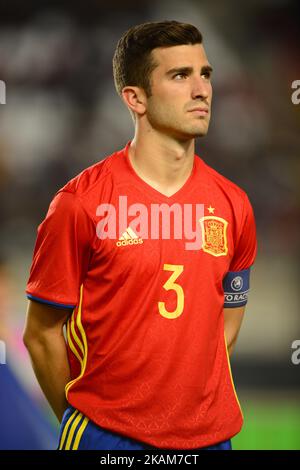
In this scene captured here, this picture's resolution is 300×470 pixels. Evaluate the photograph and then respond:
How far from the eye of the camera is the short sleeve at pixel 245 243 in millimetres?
2475

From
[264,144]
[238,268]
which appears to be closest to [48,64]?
[264,144]

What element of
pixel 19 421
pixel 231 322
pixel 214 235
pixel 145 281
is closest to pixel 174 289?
pixel 145 281

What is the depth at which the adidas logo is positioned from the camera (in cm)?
228

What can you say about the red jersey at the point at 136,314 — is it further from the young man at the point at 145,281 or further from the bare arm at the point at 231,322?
the bare arm at the point at 231,322

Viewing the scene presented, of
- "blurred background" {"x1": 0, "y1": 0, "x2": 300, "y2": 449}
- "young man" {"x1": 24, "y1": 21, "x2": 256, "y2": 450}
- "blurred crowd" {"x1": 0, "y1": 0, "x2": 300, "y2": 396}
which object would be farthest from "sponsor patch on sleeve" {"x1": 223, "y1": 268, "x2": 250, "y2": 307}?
"blurred crowd" {"x1": 0, "y1": 0, "x2": 300, "y2": 396}

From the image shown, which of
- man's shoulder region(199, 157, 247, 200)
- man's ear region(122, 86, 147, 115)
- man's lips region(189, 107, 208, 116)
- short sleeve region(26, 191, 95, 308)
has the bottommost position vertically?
short sleeve region(26, 191, 95, 308)

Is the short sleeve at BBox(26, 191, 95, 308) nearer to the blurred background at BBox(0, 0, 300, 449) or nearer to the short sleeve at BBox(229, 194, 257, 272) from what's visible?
the short sleeve at BBox(229, 194, 257, 272)

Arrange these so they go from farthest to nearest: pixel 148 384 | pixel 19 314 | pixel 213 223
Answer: pixel 19 314 → pixel 213 223 → pixel 148 384

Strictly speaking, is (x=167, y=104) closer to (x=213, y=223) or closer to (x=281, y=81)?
(x=213, y=223)

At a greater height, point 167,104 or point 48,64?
point 48,64

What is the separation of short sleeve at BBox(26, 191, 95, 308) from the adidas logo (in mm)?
79

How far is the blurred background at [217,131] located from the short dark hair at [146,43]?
154 centimetres

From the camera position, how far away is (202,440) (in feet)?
7.45

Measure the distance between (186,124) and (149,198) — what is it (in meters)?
0.24
